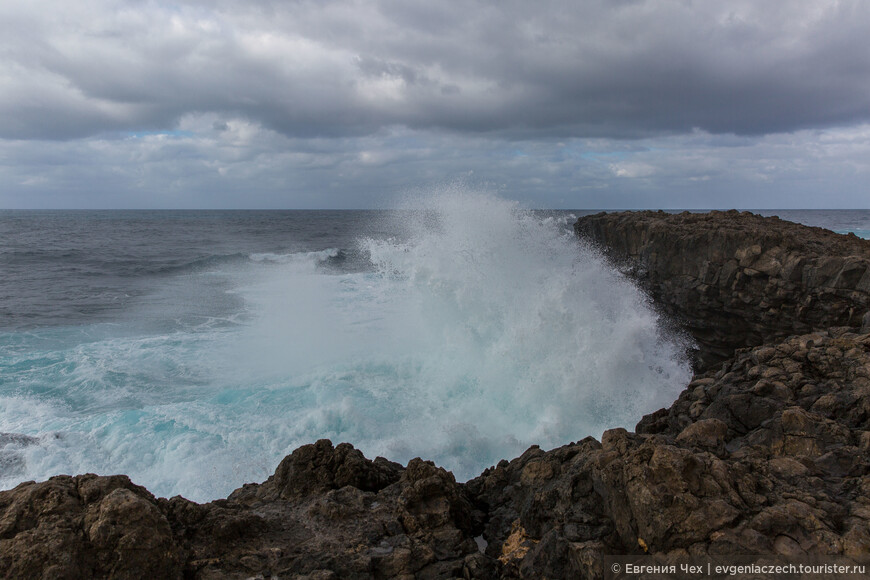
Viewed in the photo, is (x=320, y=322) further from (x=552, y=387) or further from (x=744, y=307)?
(x=744, y=307)

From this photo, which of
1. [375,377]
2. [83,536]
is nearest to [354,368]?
[375,377]

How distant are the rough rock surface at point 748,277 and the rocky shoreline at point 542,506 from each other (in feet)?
12.8

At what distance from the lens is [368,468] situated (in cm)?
498

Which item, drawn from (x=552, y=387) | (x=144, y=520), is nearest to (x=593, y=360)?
(x=552, y=387)

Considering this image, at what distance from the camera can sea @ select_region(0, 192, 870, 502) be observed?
25.3 feet

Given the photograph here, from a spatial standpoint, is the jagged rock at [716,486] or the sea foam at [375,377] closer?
the jagged rock at [716,486]

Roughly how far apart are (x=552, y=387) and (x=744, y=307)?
5.61 meters

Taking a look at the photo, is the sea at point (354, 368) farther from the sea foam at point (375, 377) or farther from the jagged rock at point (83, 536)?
the jagged rock at point (83, 536)

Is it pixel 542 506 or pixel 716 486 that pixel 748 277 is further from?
→ pixel 542 506

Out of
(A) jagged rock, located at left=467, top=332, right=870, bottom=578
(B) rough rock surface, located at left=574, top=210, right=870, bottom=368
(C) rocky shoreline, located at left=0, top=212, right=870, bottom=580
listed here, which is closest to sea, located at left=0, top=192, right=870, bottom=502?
(B) rough rock surface, located at left=574, top=210, right=870, bottom=368

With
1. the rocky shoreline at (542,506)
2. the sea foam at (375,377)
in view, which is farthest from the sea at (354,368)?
the rocky shoreline at (542,506)

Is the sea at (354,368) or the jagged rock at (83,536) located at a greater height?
the jagged rock at (83,536)

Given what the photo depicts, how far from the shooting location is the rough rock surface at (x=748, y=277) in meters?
10.0

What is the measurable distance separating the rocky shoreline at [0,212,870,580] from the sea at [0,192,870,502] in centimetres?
284
